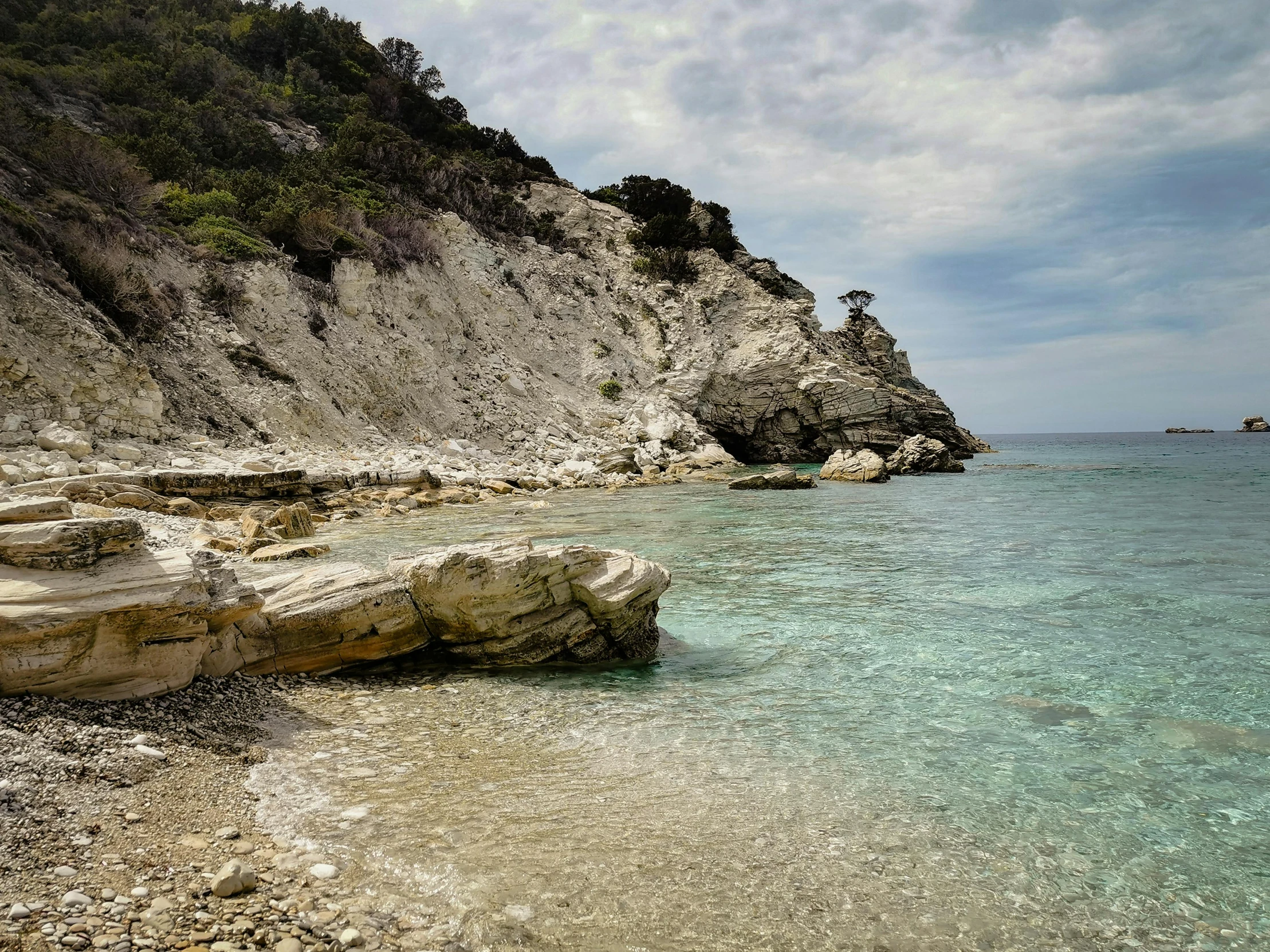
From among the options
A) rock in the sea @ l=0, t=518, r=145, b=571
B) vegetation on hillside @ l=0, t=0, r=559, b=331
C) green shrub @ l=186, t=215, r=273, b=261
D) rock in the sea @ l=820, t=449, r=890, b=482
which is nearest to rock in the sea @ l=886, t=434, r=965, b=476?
rock in the sea @ l=820, t=449, r=890, b=482

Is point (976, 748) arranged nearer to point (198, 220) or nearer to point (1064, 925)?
point (1064, 925)

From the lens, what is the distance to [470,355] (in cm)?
3616

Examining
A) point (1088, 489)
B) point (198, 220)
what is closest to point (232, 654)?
point (198, 220)

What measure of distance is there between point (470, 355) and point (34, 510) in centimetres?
3176

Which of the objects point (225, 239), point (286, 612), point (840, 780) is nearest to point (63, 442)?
point (286, 612)

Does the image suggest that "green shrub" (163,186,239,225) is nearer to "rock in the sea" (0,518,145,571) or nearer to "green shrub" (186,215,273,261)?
"green shrub" (186,215,273,261)

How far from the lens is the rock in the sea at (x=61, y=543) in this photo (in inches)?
197

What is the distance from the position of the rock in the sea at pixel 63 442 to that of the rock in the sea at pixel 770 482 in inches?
827

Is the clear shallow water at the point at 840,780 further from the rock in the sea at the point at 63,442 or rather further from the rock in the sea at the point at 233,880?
the rock in the sea at the point at 63,442

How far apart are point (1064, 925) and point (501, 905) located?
293cm

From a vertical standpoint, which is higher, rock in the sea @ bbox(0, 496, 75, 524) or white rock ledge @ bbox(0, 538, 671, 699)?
rock in the sea @ bbox(0, 496, 75, 524)

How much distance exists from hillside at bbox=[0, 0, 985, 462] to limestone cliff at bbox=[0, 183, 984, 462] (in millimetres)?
119

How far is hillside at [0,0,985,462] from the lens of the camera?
2136cm

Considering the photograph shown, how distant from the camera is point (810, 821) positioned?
4535 mm
